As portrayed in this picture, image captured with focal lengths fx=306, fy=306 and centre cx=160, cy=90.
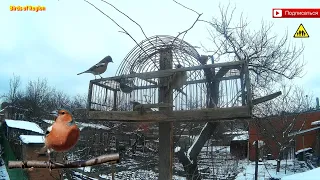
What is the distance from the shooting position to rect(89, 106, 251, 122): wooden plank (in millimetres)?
1785

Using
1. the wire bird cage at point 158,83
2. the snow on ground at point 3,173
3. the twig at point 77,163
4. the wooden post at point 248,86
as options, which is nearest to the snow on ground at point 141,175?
the wire bird cage at point 158,83

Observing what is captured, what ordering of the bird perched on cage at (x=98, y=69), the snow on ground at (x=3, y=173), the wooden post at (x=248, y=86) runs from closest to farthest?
1. the wooden post at (x=248, y=86)
2. the bird perched on cage at (x=98, y=69)
3. the snow on ground at (x=3, y=173)

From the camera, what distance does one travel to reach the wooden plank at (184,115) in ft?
5.86

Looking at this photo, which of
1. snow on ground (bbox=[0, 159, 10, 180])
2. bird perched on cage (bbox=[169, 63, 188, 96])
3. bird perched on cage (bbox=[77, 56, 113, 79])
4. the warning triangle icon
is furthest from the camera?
snow on ground (bbox=[0, 159, 10, 180])

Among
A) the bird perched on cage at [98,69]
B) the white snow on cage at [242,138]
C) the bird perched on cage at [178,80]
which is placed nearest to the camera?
the bird perched on cage at [178,80]

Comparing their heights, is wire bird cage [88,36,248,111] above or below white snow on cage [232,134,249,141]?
above

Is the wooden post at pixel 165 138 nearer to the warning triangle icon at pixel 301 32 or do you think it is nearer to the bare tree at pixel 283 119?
the warning triangle icon at pixel 301 32

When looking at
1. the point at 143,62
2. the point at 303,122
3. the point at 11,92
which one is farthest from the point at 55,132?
the point at 11,92

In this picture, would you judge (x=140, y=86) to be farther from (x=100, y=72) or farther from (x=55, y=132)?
(x=55, y=132)

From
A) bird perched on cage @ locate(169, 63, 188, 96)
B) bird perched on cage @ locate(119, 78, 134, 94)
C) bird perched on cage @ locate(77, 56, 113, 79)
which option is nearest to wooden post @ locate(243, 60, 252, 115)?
bird perched on cage @ locate(169, 63, 188, 96)

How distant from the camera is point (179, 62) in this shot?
8.15 feet

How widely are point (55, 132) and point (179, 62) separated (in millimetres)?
1361

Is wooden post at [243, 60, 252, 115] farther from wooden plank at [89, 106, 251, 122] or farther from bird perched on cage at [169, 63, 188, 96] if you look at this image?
bird perched on cage at [169, 63, 188, 96]

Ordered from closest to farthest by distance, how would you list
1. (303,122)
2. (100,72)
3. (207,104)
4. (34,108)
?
(207,104), (100,72), (303,122), (34,108)
